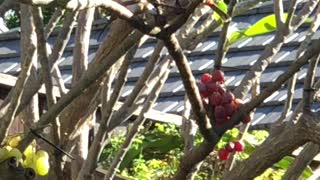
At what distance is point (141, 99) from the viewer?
2357 millimetres

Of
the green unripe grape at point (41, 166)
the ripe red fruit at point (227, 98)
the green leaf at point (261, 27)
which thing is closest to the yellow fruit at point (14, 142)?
the green unripe grape at point (41, 166)

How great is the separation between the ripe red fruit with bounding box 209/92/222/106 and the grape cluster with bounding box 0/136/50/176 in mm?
322

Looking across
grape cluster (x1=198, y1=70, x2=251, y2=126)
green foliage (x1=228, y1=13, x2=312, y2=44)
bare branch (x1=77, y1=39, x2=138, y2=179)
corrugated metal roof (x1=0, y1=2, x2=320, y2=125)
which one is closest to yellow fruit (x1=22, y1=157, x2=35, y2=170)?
bare branch (x1=77, y1=39, x2=138, y2=179)

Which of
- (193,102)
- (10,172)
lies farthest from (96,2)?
(10,172)

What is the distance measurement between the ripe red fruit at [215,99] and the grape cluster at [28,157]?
0.32 meters

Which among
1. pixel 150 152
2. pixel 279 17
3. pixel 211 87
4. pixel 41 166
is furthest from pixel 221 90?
pixel 150 152

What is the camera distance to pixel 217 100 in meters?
1.72

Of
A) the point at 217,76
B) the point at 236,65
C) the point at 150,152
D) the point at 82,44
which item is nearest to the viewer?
the point at 217,76

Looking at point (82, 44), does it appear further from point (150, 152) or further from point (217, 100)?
point (150, 152)

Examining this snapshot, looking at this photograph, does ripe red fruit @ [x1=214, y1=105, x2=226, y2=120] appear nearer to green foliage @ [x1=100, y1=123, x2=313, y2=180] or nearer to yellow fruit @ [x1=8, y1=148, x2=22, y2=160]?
yellow fruit @ [x1=8, y1=148, x2=22, y2=160]

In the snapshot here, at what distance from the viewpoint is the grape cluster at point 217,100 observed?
1697 mm

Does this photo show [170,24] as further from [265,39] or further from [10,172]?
[265,39]

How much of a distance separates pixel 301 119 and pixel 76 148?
0.88 metres

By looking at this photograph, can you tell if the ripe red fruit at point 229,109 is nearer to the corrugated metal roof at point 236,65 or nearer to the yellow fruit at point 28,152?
the yellow fruit at point 28,152
